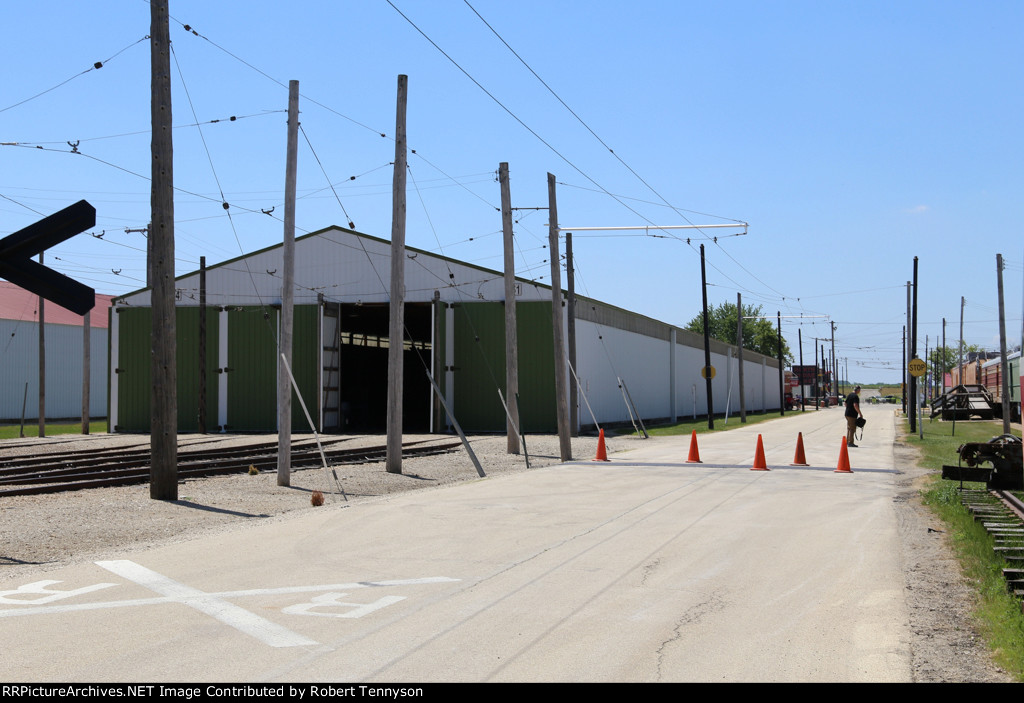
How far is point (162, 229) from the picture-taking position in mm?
14297

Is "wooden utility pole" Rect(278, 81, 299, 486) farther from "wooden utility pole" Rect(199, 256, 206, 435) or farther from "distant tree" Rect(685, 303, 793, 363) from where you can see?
"distant tree" Rect(685, 303, 793, 363)

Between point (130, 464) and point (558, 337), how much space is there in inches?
433

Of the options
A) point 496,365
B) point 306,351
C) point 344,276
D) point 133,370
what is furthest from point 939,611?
point 133,370

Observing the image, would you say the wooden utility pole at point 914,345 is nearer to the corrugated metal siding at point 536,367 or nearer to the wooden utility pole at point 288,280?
the corrugated metal siding at point 536,367

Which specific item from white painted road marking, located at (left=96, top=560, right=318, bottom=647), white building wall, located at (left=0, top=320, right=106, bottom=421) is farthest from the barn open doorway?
white painted road marking, located at (left=96, top=560, right=318, bottom=647)

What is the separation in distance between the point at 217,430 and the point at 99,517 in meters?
28.2

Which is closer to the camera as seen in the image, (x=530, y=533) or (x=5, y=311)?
(x=530, y=533)

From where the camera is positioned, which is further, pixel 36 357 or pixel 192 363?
pixel 36 357

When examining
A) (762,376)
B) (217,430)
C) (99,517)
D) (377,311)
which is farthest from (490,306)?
(762,376)

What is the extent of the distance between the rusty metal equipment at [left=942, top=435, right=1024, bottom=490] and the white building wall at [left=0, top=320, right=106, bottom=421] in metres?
52.5

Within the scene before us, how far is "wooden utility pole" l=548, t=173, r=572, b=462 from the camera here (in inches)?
949

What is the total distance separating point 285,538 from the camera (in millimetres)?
10875

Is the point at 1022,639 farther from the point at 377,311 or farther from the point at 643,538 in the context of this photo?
the point at 377,311

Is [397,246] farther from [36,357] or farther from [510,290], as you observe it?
[36,357]
